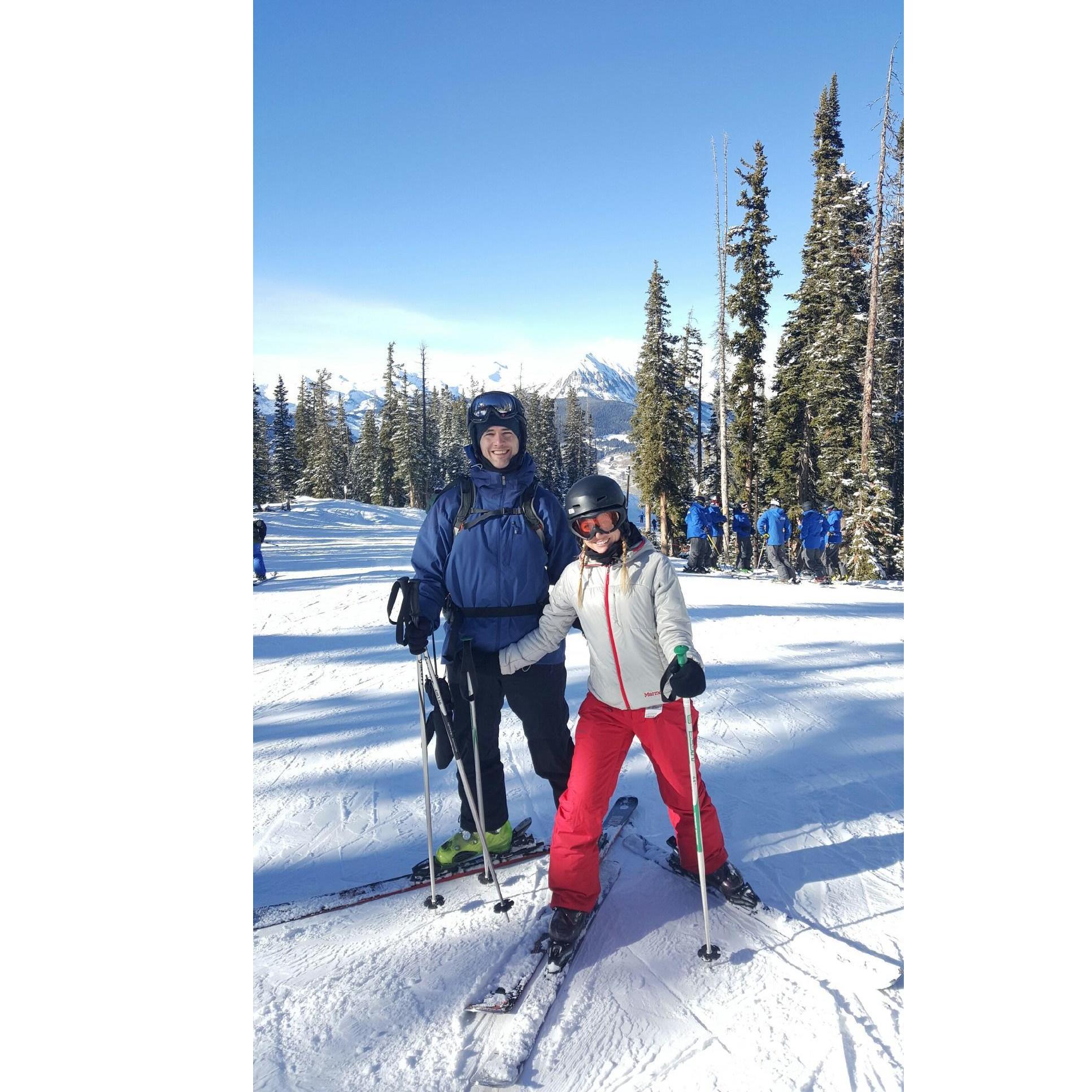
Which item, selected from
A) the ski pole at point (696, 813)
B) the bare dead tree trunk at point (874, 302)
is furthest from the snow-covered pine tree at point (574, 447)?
the ski pole at point (696, 813)

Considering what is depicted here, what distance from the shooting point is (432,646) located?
8.63ft

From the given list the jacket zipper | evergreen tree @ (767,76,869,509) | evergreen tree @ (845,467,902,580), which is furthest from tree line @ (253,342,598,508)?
the jacket zipper

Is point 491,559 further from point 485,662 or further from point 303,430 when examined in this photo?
point 303,430

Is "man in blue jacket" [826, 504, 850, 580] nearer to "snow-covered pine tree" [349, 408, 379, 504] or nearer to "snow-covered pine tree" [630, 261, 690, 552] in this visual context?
"snow-covered pine tree" [630, 261, 690, 552]

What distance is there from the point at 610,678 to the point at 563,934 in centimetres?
96

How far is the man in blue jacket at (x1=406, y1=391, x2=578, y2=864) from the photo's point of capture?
2670 mm

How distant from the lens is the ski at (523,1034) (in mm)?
1762

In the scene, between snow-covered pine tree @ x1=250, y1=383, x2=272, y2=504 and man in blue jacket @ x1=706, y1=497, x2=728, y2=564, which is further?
snow-covered pine tree @ x1=250, y1=383, x2=272, y2=504

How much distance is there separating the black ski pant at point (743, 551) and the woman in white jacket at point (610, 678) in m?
14.7

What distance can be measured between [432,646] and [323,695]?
336cm

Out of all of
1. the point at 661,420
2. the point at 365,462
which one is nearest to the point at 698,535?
the point at 661,420

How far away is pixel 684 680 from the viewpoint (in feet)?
7.08

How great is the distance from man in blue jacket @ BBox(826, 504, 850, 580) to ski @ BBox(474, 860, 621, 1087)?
532 inches
